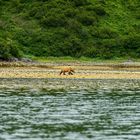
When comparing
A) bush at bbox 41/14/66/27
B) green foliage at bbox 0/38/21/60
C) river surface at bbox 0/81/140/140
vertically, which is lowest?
green foliage at bbox 0/38/21/60

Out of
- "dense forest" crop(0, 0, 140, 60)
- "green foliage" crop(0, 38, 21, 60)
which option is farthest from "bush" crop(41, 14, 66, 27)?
"green foliage" crop(0, 38, 21, 60)

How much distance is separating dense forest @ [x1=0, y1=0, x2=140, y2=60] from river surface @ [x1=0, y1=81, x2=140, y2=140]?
51.4 metres

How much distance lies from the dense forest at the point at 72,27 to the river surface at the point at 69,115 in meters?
51.4

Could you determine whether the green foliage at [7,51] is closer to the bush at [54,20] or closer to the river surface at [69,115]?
the bush at [54,20]

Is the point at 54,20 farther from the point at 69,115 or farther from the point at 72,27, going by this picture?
the point at 69,115

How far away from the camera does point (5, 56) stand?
84.8 m

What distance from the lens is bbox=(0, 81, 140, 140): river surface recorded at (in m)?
23.7

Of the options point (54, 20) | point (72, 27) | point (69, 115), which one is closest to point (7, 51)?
point (54, 20)

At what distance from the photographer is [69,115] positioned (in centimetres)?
2916

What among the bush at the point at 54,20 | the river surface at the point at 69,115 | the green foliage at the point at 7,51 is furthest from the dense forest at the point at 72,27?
the river surface at the point at 69,115

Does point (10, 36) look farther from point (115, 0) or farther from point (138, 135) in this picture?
point (138, 135)

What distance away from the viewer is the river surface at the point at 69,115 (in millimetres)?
23719

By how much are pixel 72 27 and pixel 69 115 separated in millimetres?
75678

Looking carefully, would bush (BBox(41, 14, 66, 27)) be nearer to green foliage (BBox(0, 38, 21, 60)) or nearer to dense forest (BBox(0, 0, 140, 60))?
dense forest (BBox(0, 0, 140, 60))
